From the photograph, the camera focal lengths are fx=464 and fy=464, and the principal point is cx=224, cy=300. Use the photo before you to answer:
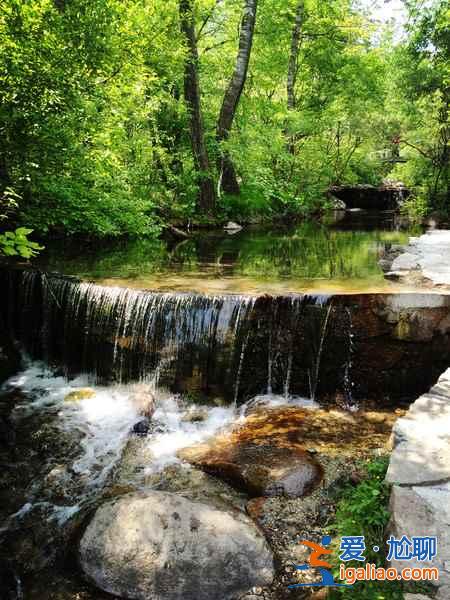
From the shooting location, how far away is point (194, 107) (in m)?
14.5

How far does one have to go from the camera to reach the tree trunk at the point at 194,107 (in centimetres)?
1419

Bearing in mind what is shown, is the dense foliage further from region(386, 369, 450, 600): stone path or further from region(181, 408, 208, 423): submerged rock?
region(386, 369, 450, 600): stone path

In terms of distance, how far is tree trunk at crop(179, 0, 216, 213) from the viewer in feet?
46.5

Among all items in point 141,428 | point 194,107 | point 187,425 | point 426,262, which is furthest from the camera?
point 194,107

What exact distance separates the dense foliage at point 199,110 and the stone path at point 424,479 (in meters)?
4.32

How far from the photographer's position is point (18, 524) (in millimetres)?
3779

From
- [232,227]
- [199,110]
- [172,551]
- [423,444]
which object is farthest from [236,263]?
[199,110]

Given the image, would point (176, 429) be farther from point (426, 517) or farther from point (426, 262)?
point (426, 262)

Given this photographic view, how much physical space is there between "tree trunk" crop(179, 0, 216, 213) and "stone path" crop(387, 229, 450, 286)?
7.24 metres

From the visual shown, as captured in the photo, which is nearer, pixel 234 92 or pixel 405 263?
pixel 405 263

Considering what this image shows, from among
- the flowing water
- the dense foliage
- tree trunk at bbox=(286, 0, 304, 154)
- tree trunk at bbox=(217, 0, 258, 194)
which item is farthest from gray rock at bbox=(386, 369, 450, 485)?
tree trunk at bbox=(286, 0, 304, 154)

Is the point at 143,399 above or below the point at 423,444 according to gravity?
below

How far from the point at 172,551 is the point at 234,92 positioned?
1435 cm

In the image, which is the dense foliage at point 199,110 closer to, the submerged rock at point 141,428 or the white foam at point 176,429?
the submerged rock at point 141,428
